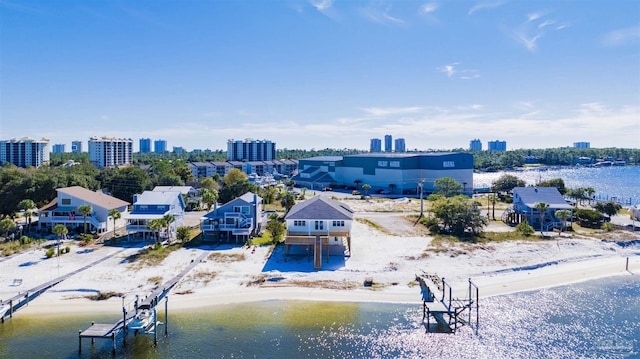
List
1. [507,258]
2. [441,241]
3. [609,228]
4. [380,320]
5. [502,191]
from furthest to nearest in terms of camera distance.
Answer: [502,191] → [609,228] → [441,241] → [507,258] → [380,320]

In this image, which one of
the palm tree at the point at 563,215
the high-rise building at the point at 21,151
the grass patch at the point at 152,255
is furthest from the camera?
the high-rise building at the point at 21,151

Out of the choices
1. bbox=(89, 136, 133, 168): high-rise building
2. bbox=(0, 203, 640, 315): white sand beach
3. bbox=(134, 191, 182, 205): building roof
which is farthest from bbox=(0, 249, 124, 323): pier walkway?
bbox=(89, 136, 133, 168): high-rise building

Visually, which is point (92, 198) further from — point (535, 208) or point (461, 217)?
point (535, 208)

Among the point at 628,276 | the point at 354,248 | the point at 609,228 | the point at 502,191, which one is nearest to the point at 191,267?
the point at 354,248

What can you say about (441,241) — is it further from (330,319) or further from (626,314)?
(330,319)

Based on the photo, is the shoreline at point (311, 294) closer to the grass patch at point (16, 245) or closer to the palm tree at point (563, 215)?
the palm tree at point (563, 215)

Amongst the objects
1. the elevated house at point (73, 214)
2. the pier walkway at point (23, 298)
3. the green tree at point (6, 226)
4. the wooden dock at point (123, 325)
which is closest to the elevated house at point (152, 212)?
the elevated house at point (73, 214)
